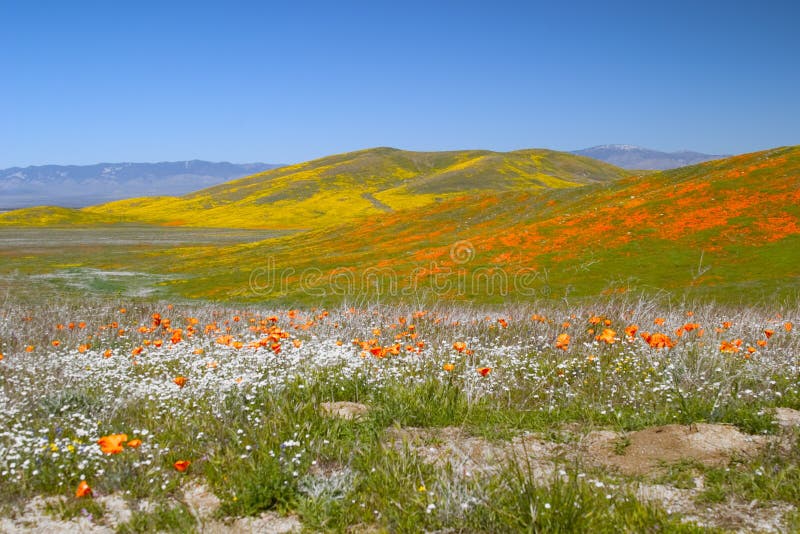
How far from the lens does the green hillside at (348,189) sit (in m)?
124

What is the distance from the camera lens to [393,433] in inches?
205

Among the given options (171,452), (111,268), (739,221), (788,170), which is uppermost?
(788,170)

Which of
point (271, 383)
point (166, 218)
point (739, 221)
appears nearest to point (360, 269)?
point (739, 221)

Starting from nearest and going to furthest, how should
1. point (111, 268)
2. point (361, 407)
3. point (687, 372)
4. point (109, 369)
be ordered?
1. point (361, 407)
2. point (687, 372)
3. point (109, 369)
4. point (111, 268)

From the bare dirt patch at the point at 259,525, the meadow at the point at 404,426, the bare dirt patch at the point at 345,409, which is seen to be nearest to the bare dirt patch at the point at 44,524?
the meadow at the point at 404,426

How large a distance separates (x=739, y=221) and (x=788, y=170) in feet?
26.2

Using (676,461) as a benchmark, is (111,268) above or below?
below

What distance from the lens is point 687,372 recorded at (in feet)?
20.5

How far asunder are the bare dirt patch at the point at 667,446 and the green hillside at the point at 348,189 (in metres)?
106

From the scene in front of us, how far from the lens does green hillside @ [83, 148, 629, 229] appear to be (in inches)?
4884

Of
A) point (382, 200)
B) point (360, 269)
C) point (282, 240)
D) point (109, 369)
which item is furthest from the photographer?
point (382, 200)

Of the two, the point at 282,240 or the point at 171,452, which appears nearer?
the point at 171,452

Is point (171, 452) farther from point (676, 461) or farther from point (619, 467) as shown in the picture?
point (676, 461)

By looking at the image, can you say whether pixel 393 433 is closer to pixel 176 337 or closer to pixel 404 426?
pixel 404 426
